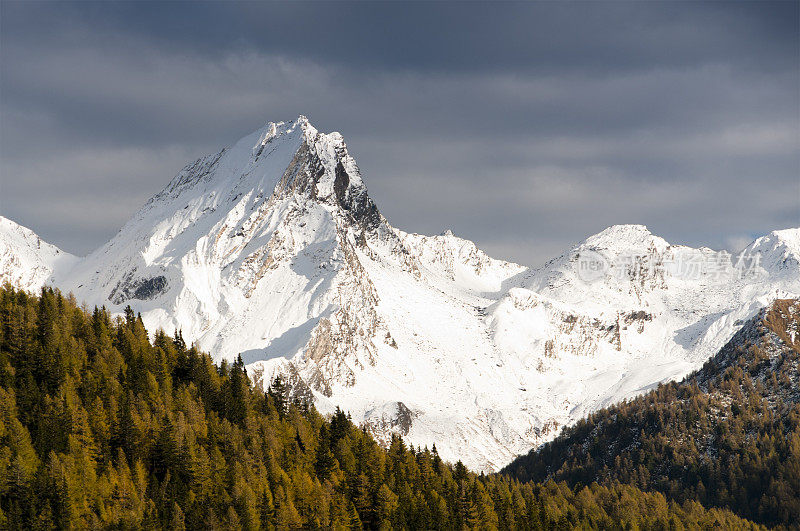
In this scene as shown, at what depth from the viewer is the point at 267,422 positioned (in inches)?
6668

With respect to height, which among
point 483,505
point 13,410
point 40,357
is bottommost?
point 483,505

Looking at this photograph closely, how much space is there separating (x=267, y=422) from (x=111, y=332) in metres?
42.3

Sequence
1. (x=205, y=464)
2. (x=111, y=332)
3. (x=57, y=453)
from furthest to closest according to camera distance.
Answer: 1. (x=111, y=332)
2. (x=205, y=464)
3. (x=57, y=453)

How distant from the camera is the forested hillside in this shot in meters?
130

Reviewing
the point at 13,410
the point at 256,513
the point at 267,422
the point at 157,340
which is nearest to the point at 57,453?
the point at 13,410

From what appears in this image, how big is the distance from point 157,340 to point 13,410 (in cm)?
5255

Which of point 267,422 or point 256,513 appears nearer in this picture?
point 256,513

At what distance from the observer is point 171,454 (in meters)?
144

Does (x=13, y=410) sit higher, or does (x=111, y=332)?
(x=111, y=332)

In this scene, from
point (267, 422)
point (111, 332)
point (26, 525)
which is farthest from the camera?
point (111, 332)

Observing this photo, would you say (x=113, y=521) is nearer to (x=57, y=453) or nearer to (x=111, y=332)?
(x=57, y=453)

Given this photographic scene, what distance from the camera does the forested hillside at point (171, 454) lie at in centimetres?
12950

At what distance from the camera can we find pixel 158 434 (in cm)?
14625

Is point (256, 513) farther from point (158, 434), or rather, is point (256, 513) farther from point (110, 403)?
point (110, 403)
